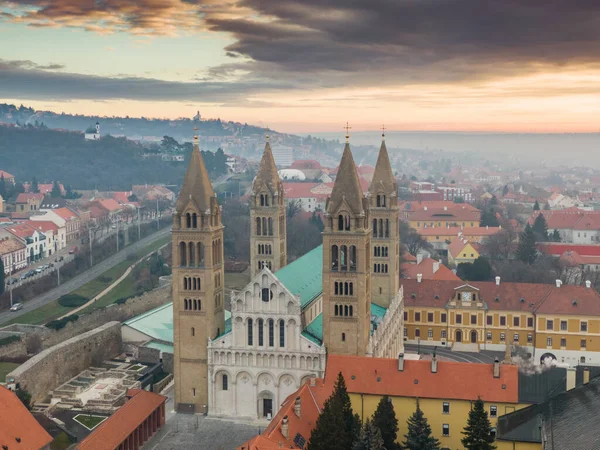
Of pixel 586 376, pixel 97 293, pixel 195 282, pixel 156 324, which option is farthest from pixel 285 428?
pixel 97 293

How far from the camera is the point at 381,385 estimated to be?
156ft

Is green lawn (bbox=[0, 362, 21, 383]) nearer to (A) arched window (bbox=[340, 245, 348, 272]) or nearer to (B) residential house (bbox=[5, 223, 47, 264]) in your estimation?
(A) arched window (bbox=[340, 245, 348, 272])

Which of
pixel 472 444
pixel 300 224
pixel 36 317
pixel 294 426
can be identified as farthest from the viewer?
pixel 300 224

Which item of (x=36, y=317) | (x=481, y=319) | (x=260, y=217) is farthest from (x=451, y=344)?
(x=36, y=317)

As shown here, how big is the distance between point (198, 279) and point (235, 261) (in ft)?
159

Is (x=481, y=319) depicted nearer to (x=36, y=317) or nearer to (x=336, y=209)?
(x=336, y=209)

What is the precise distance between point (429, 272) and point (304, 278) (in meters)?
29.2

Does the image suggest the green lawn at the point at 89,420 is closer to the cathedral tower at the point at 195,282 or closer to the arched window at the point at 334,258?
the cathedral tower at the point at 195,282

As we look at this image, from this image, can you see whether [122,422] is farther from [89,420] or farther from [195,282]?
[195,282]

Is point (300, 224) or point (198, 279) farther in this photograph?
point (300, 224)

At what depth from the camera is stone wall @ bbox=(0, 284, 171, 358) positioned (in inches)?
2452

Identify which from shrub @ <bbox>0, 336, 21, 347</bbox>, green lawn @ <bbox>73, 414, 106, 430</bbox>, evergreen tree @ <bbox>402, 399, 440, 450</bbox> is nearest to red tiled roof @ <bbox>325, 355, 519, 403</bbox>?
evergreen tree @ <bbox>402, 399, 440, 450</bbox>

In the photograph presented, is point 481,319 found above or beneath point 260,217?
beneath

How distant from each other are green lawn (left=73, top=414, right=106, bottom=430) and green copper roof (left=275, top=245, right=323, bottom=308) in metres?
15.0
